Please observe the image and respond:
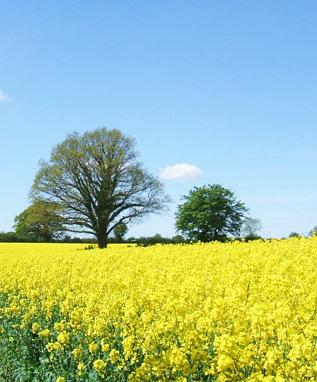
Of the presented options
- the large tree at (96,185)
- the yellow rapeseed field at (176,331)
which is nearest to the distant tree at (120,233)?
the large tree at (96,185)

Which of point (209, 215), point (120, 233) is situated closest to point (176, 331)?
point (209, 215)

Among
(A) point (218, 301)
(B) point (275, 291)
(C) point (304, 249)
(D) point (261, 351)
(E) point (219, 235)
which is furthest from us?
(E) point (219, 235)

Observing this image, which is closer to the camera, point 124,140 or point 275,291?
point 275,291

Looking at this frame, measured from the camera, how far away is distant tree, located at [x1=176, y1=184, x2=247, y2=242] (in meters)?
38.8

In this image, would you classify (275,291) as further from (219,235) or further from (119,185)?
A: (119,185)

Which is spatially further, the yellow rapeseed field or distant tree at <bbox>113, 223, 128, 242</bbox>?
distant tree at <bbox>113, 223, 128, 242</bbox>

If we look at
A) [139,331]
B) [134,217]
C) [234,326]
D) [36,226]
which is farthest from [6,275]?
[36,226]

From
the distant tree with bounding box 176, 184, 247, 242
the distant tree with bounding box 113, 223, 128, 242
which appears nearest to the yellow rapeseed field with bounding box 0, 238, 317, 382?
the distant tree with bounding box 176, 184, 247, 242

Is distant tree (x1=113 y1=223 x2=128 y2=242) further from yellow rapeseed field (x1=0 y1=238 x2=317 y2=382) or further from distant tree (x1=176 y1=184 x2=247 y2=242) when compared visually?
yellow rapeseed field (x1=0 y1=238 x2=317 y2=382)

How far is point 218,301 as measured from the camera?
20.2 ft

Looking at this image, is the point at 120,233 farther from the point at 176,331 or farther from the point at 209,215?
the point at 176,331

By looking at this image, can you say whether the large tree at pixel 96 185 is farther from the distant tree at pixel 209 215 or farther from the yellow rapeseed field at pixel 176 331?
the yellow rapeseed field at pixel 176 331

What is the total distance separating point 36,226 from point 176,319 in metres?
58.0

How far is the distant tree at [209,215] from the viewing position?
127 ft
